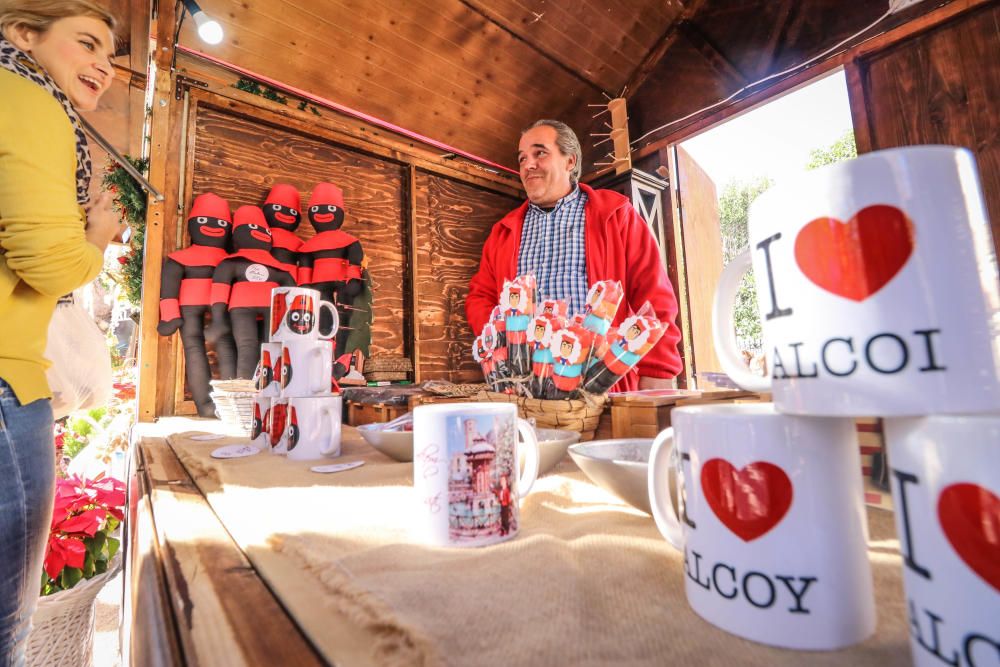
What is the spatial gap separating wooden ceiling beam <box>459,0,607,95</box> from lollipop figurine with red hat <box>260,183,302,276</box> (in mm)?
1359

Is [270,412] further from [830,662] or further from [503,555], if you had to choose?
[830,662]

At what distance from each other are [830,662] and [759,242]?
0.23m

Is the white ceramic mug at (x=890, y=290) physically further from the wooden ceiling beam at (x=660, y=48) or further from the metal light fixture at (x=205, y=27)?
the wooden ceiling beam at (x=660, y=48)

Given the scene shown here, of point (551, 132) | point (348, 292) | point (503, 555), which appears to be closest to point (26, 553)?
point (503, 555)

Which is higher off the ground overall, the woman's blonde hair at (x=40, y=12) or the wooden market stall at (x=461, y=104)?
the wooden market stall at (x=461, y=104)

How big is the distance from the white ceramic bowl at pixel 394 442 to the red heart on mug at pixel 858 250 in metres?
0.53

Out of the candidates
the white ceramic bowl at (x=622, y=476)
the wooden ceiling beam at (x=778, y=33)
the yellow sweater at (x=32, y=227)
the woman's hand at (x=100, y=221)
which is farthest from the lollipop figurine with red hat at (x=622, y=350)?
the wooden ceiling beam at (x=778, y=33)

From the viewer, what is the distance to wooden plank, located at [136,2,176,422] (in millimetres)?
1818

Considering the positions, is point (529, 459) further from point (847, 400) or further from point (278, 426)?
point (278, 426)

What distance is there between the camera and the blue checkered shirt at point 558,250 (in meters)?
1.82

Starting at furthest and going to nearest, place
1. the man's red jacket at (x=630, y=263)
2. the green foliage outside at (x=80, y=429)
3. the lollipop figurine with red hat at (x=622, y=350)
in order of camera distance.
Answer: the green foliage outside at (x=80, y=429), the man's red jacket at (x=630, y=263), the lollipop figurine with red hat at (x=622, y=350)

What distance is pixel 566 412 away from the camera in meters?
0.72

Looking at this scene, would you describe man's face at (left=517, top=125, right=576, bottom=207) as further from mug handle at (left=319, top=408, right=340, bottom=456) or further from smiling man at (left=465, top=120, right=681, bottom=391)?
mug handle at (left=319, top=408, right=340, bottom=456)

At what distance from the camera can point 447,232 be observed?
119 inches
